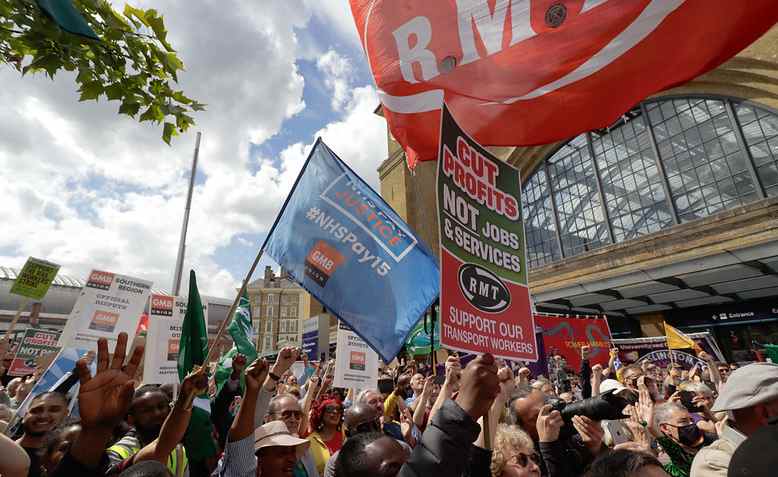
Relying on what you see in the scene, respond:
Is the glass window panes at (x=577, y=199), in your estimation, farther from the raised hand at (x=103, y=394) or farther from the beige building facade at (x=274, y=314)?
the beige building facade at (x=274, y=314)

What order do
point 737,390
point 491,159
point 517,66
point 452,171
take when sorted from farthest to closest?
point 517,66, point 491,159, point 452,171, point 737,390

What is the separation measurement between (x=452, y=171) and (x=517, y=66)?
7.17 feet

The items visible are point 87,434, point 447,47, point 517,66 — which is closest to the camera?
point 87,434

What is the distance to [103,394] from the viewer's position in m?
2.00

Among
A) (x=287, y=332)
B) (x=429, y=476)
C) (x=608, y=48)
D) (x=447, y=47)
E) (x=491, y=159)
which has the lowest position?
(x=429, y=476)

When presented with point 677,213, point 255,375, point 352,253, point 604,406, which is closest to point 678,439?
point 604,406

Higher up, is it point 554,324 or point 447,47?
point 447,47

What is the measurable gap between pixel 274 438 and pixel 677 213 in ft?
58.9

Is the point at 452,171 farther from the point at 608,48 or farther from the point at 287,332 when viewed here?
the point at 287,332

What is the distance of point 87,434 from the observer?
1.94 m

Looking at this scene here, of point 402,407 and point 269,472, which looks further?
point 402,407

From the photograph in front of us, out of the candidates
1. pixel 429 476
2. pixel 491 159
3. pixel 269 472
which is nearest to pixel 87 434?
pixel 269 472

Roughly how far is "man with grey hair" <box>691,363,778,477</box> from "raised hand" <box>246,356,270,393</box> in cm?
246

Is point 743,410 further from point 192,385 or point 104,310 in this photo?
point 104,310
